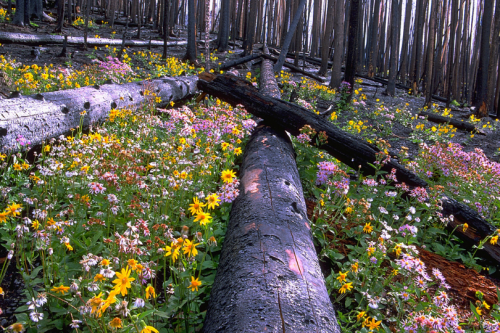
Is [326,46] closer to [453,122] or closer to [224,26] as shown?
[224,26]

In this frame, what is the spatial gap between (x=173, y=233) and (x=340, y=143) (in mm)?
2470

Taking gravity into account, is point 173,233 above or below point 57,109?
below

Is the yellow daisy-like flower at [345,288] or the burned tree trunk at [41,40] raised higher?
the burned tree trunk at [41,40]

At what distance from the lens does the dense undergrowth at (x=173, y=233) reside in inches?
61.2

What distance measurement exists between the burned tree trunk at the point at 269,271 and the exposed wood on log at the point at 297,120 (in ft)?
4.90

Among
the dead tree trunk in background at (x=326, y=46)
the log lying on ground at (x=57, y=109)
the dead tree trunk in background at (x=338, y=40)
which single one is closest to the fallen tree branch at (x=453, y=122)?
the dead tree trunk in background at (x=338, y=40)

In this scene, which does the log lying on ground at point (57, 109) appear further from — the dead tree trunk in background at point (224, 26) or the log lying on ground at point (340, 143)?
the dead tree trunk in background at point (224, 26)

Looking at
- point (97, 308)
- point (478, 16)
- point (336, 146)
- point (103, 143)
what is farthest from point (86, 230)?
point (478, 16)

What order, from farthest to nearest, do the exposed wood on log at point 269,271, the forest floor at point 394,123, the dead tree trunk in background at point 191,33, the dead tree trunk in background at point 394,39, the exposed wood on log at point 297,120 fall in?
the dead tree trunk in background at point 191,33 < the dead tree trunk in background at point 394,39 < the exposed wood on log at point 297,120 < the forest floor at point 394,123 < the exposed wood on log at point 269,271

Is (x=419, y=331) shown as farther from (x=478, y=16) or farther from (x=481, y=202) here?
(x=478, y=16)

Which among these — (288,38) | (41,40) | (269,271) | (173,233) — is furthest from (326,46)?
(269,271)

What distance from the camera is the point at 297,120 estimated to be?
406cm

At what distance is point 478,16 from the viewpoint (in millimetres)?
15375

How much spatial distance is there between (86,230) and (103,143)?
954mm
